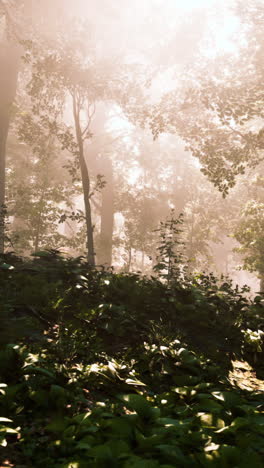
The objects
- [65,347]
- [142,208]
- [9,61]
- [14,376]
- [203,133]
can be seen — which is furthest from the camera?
[142,208]

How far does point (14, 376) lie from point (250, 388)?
9.53ft

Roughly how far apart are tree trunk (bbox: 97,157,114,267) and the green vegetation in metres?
16.5

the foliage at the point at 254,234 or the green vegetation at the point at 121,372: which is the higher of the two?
the foliage at the point at 254,234

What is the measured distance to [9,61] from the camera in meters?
17.7

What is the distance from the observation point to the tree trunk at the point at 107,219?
24.4 meters

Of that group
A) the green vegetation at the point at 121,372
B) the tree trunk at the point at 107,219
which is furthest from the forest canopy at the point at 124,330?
the tree trunk at the point at 107,219

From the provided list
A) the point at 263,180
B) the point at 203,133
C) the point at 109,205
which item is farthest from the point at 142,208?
the point at 203,133

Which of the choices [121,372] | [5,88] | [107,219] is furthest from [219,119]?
[107,219]

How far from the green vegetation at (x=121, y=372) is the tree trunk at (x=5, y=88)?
34.2 ft

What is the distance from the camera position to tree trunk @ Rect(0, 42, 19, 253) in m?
16.6

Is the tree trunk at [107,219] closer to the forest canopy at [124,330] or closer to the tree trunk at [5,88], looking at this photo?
the forest canopy at [124,330]

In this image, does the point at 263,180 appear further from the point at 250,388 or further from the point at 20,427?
the point at 20,427

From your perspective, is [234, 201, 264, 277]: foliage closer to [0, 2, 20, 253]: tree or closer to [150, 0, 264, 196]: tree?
[150, 0, 264, 196]: tree

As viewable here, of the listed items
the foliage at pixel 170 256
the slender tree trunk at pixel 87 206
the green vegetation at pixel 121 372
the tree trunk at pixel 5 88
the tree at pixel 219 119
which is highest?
the tree trunk at pixel 5 88
